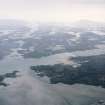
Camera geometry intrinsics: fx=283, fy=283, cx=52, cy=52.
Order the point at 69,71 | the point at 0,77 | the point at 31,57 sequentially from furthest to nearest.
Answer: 1. the point at 31,57
2. the point at 69,71
3. the point at 0,77

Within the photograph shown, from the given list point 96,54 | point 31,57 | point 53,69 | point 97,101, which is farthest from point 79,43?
point 97,101

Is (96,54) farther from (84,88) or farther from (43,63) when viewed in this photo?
(84,88)

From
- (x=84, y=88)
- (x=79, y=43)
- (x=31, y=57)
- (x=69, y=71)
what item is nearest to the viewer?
(x=84, y=88)

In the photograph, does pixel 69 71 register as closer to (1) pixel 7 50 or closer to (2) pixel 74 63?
(2) pixel 74 63

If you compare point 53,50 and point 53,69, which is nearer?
point 53,69

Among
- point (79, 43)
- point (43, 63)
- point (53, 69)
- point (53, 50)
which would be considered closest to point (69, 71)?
point (53, 69)

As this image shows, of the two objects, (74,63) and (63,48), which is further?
(63,48)
